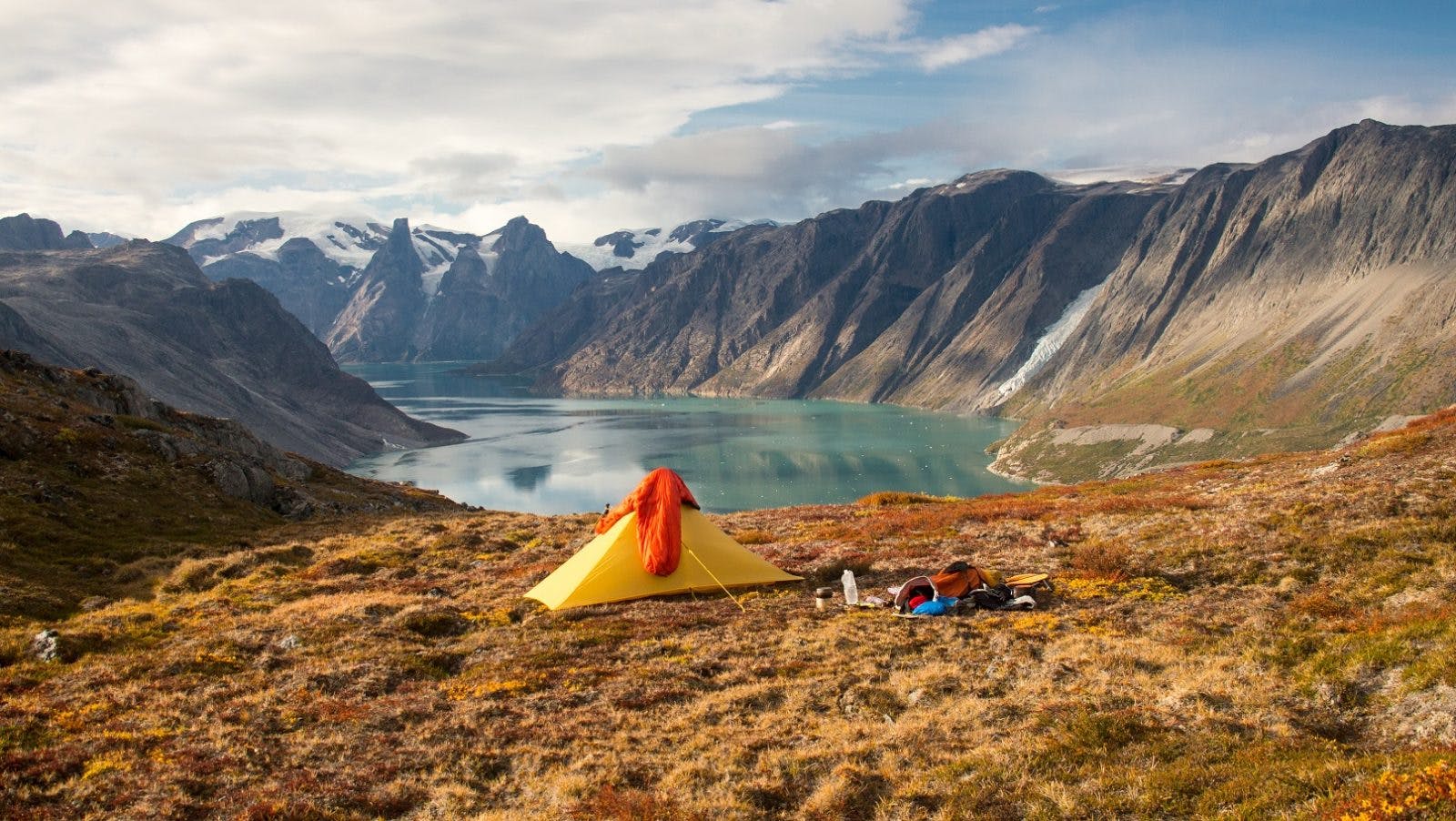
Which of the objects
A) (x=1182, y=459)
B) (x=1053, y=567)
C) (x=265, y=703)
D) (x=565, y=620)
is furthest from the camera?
(x=1182, y=459)

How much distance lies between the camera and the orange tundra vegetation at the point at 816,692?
11656 millimetres

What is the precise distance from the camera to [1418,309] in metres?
186

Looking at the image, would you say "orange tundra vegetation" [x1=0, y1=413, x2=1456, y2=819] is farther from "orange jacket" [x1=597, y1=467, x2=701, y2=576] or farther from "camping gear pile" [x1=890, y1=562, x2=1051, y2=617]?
"orange jacket" [x1=597, y1=467, x2=701, y2=576]

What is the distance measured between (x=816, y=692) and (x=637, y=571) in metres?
9.77

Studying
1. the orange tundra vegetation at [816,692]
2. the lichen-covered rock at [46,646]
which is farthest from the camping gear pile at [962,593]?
the lichen-covered rock at [46,646]

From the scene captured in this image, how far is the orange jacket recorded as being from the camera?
81.8 ft

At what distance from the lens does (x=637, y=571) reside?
2497 centimetres

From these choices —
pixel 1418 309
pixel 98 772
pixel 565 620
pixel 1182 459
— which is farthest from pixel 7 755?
pixel 1418 309

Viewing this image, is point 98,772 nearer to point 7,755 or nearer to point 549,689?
point 7,755

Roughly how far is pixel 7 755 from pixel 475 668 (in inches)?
315

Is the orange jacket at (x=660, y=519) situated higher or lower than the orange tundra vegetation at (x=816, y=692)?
higher

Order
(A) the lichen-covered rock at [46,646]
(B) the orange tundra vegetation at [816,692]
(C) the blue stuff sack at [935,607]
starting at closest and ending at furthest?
1. (B) the orange tundra vegetation at [816,692]
2. (A) the lichen-covered rock at [46,646]
3. (C) the blue stuff sack at [935,607]

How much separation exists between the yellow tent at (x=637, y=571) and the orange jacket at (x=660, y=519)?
26 cm

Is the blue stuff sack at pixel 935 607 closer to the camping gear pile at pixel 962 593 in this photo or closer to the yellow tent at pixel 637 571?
the camping gear pile at pixel 962 593
